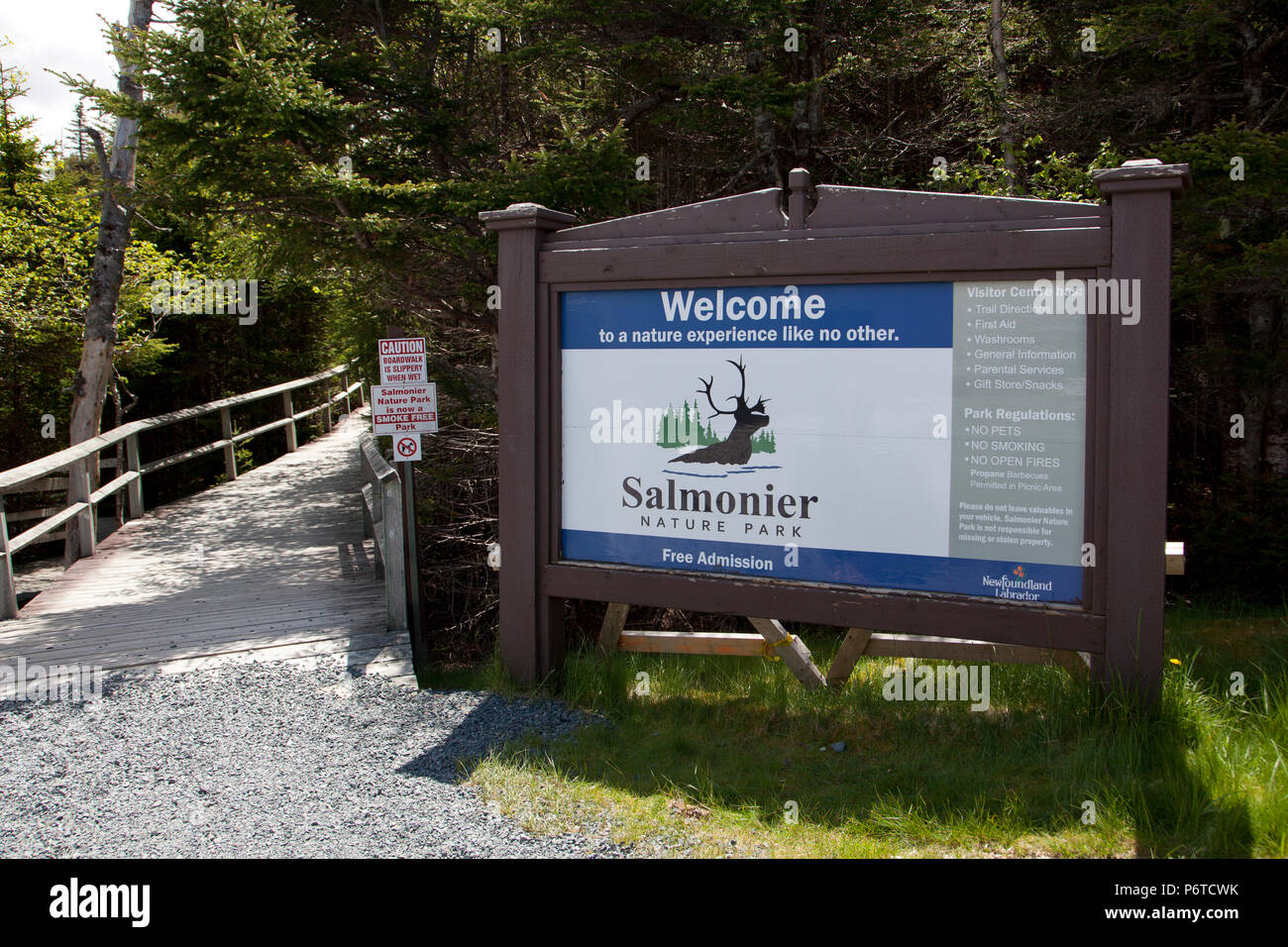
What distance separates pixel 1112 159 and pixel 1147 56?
10.1ft

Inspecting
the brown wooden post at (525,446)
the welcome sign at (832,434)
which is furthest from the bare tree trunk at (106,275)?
the welcome sign at (832,434)

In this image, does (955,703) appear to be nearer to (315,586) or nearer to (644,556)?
(644,556)

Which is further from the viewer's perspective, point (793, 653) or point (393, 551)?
point (393, 551)

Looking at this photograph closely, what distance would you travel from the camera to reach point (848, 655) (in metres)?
5.42

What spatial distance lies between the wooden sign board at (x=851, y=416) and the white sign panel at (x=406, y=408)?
3.54ft

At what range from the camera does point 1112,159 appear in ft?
25.6

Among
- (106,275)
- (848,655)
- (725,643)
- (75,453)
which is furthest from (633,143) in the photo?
(848,655)

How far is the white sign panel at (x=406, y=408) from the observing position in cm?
647

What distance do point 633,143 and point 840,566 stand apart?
823cm

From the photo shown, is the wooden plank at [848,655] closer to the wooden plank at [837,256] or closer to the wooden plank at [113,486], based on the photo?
the wooden plank at [837,256]

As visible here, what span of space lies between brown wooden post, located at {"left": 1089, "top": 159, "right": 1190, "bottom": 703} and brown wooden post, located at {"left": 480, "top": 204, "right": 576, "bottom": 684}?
2.85 m

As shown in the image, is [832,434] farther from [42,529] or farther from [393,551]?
[42,529]
